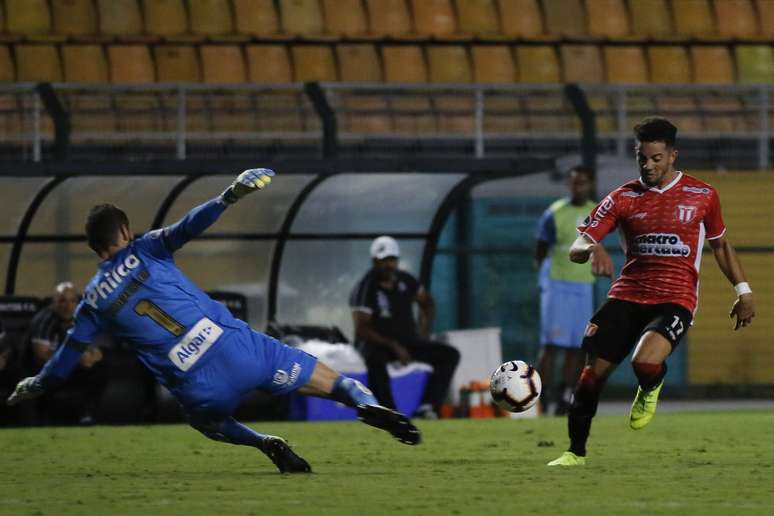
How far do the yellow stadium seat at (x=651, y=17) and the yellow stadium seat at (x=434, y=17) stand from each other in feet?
8.79

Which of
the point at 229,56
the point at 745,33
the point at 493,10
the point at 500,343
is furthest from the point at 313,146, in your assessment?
the point at 745,33

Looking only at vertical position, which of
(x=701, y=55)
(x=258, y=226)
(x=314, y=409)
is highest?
(x=701, y=55)

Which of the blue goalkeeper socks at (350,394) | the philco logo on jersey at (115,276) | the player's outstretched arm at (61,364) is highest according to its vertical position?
the philco logo on jersey at (115,276)

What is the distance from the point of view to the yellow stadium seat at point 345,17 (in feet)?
80.4

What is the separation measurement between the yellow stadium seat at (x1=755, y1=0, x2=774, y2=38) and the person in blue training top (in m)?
17.6

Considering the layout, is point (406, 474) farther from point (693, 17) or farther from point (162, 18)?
point (693, 17)

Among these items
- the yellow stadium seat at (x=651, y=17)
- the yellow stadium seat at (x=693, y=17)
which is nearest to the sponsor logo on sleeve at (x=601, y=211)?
the yellow stadium seat at (x=651, y=17)

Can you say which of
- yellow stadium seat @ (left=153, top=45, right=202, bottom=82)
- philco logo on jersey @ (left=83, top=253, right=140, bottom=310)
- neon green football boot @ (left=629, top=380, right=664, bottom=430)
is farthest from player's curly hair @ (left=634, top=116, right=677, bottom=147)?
yellow stadium seat @ (left=153, top=45, right=202, bottom=82)

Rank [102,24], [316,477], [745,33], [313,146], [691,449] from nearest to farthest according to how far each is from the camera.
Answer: [316,477] < [691,449] < [313,146] < [102,24] < [745,33]

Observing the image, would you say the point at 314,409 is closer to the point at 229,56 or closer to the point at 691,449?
the point at 691,449

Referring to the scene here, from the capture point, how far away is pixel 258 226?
1809cm

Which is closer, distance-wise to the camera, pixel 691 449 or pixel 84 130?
pixel 691 449

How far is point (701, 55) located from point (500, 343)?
8.68m

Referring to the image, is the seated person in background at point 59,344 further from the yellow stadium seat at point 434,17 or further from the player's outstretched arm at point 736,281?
the yellow stadium seat at point 434,17
